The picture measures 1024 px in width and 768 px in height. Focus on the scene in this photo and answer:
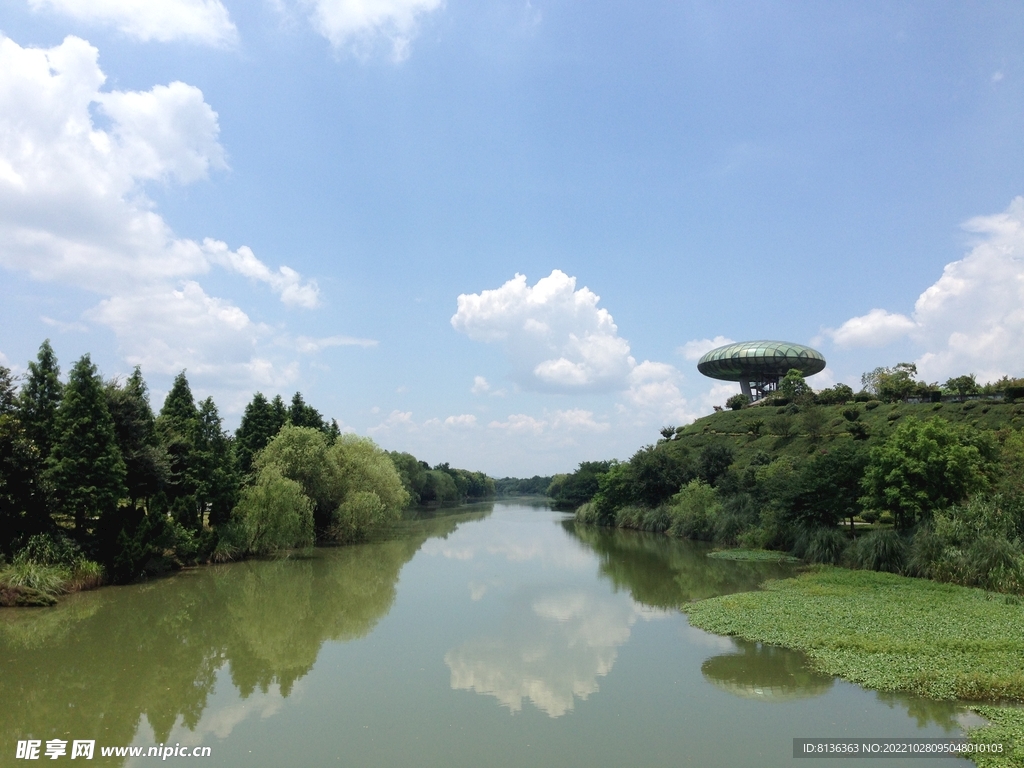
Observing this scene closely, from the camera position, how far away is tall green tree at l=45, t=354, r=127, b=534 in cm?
2181

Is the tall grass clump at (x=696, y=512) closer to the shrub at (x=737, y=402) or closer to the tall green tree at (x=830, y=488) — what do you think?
the tall green tree at (x=830, y=488)

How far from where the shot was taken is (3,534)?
69.9 ft

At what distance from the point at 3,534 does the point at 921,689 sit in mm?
26304

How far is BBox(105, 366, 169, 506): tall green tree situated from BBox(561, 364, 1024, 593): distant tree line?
28.6 metres

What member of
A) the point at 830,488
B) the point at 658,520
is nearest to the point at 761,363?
the point at 658,520

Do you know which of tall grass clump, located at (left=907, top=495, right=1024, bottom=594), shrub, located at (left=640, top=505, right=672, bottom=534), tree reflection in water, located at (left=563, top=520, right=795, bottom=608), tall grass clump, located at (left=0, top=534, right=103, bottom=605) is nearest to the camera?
tall grass clump, located at (left=907, top=495, right=1024, bottom=594)

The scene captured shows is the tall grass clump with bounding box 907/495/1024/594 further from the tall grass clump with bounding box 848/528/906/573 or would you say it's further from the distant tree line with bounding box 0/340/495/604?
the distant tree line with bounding box 0/340/495/604

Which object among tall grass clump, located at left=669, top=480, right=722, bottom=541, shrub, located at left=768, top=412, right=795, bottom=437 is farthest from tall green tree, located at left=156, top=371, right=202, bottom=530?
shrub, located at left=768, top=412, right=795, bottom=437

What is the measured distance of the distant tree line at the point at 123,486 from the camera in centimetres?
2158

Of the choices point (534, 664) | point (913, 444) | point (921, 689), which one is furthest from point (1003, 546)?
point (534, 664)

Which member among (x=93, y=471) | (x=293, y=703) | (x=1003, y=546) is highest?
(x=93, y=471)

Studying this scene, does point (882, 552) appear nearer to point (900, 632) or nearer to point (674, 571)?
point (674, 571)

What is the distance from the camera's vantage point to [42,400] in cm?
2294

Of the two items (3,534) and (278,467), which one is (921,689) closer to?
(3,534)
